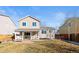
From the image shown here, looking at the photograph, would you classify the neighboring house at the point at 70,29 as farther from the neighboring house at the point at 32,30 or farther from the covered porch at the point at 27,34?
the covered porch at the point at 27,34

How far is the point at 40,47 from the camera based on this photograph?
9109 millimetres

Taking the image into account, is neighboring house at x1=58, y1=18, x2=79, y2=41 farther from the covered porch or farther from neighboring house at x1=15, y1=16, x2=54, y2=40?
the covered porch

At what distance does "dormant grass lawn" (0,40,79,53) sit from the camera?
9078 mm

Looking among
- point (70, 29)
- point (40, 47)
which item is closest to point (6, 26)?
point (40, 47)

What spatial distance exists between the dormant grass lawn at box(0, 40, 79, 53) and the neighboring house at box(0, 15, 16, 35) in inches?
9.7

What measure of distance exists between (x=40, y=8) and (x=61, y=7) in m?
0.44

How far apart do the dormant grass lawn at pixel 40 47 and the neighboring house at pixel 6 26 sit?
0.81ft

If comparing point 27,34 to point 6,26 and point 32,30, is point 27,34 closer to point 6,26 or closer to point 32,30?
point 32,30

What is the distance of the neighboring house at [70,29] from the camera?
29.7 ft

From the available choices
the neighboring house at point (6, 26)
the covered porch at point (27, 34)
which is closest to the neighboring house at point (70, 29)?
the covered porch at point (27, 34)

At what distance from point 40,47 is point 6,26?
835 mm

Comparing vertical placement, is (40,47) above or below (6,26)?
below

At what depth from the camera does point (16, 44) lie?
9.13 metres
